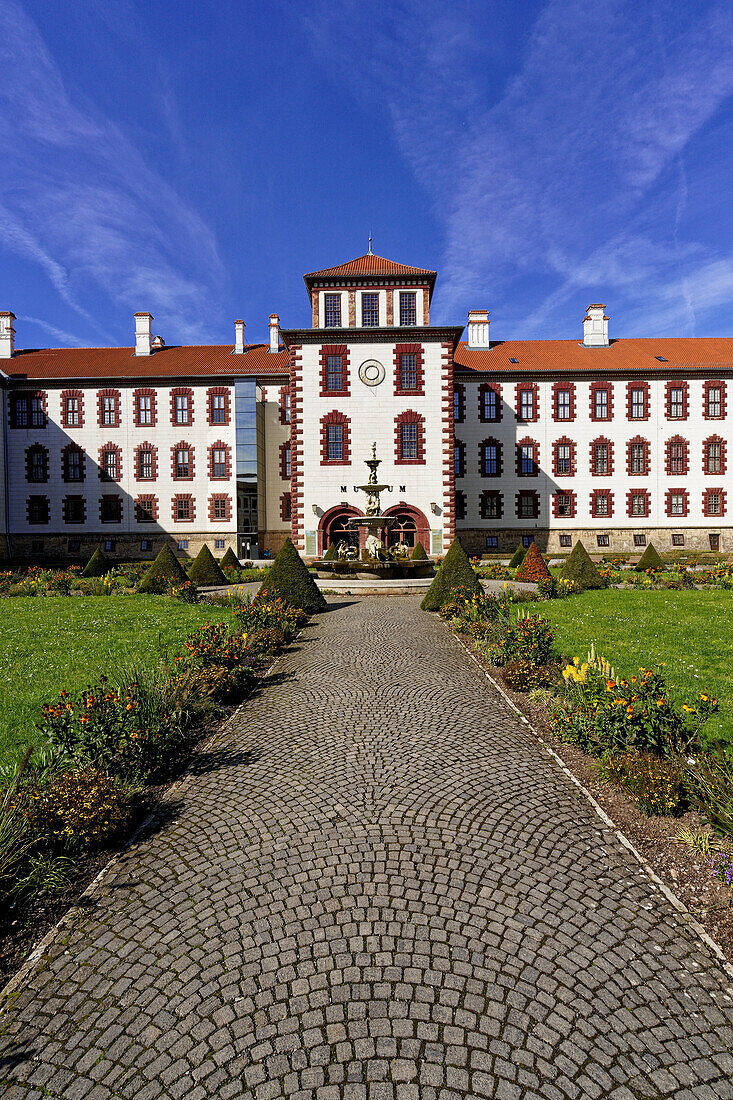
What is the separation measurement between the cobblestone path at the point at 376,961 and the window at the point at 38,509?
1418 inches

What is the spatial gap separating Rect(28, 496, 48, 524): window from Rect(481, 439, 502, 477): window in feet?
97.5

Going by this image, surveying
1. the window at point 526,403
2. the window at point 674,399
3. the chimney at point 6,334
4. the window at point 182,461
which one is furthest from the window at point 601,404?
the chimney at point 6,334

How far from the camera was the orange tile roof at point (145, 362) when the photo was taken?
3484 cm

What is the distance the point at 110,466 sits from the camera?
3484cm

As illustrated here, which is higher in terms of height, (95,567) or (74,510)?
(74,510)

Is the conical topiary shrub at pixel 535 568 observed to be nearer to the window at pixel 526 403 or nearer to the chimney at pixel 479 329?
the window at pixel 526 403

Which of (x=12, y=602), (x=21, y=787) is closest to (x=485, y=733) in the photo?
(x=21, y=787)

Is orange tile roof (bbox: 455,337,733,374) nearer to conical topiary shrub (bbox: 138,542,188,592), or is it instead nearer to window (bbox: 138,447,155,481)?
window (bbox: 138,447,155,481)

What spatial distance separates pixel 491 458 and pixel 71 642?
29.2m

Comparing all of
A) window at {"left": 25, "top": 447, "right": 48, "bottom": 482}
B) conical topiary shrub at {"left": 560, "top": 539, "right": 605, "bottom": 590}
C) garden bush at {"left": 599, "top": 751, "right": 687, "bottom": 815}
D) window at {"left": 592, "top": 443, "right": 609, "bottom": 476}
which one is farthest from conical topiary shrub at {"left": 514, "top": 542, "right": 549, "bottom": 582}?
window at {"left": 25, "top": 447, "right": 48, "bottom": 482}

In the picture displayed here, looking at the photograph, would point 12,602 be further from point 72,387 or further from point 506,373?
point 506,373

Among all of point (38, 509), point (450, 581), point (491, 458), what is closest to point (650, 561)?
point (450, 581)

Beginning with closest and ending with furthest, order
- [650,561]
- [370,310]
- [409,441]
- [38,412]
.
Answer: [650,561]
[409,441]
[370,310]
[38,412]

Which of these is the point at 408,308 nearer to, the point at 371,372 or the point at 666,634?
the point at 371,372
